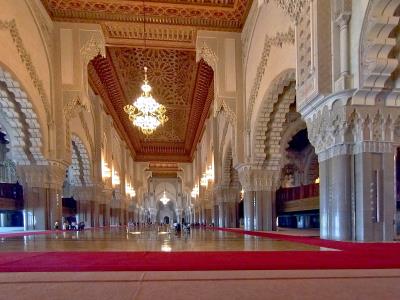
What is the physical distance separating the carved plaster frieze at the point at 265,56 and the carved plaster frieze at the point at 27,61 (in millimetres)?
5949

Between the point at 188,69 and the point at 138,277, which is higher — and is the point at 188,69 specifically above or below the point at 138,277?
above

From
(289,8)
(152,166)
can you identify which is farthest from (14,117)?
(152,166)

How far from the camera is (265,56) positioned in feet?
29.2

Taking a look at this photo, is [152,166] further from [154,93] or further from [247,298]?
[247,298]

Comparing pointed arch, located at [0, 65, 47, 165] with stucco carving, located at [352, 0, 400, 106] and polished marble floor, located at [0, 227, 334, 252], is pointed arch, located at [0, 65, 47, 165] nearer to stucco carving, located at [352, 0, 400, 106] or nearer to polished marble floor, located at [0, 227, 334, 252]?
polished marble floor, located at [0, 227, 334, 252]

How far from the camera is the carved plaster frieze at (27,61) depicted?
8.32 meters

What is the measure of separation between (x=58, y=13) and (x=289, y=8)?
7607 mm

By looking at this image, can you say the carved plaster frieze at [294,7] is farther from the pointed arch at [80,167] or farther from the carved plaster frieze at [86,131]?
the pointed arch at [80,167]

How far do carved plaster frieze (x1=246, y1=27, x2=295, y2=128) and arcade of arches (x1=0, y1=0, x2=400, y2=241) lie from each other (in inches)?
2.1

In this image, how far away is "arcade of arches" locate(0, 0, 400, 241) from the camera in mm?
5211

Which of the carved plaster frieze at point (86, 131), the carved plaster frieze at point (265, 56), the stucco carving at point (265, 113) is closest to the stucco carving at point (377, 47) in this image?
the carved plaster frieze at point (265, 56)

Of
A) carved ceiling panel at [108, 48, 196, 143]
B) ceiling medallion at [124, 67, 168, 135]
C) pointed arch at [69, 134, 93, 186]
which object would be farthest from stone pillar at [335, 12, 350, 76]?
pointed arch at [69, 134, 93, 186]

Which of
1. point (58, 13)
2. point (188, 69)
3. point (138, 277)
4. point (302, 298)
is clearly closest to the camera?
point (302, 298)

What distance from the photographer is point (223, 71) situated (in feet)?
37.4
